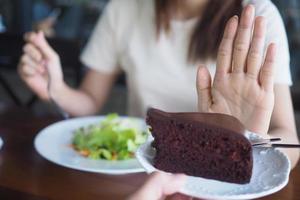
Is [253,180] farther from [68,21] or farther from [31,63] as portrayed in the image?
[68,21]

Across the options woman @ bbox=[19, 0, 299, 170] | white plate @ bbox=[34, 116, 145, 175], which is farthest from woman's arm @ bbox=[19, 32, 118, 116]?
white plate @ bbox=[34, 116, 145, 175]

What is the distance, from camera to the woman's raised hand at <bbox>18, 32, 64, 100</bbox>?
0.99 metres

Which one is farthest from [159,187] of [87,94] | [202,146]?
[87,94]

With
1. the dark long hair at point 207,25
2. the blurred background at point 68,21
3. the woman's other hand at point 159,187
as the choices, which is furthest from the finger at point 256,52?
the blurred background at point 68,21

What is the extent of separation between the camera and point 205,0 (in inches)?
39.4

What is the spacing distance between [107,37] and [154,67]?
165 millimetres

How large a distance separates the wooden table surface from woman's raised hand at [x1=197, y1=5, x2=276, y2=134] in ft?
0.45

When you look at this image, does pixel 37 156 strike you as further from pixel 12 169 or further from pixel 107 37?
pixel 107 37

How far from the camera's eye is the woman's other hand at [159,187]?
42 cm

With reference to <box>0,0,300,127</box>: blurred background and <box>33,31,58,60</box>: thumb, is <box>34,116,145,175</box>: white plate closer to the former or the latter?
<box>33,31,58,60</box>: thumb

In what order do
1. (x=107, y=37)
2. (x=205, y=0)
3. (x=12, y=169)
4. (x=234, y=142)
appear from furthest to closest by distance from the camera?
(x=107, y=37)
(x=205, y=0)
(x=12, y=169)
(x=234, y=142)

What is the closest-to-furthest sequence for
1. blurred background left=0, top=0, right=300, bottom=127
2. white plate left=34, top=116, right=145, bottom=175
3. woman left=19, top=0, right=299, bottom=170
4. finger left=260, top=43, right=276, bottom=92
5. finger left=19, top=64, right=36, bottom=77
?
finger left=260, top=43, right=276, bottom=92 → white plate left=34, top=116, right=145, bottom=175 → woman left=19, top=0, right=299, bottom=170 → finger left=19, top=64, right=36, bottom=77 → blurred background left=0, top=0, right=300, bottom=127

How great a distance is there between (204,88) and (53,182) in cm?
27

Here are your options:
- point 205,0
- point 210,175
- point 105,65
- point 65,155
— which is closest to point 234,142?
point 210,175
